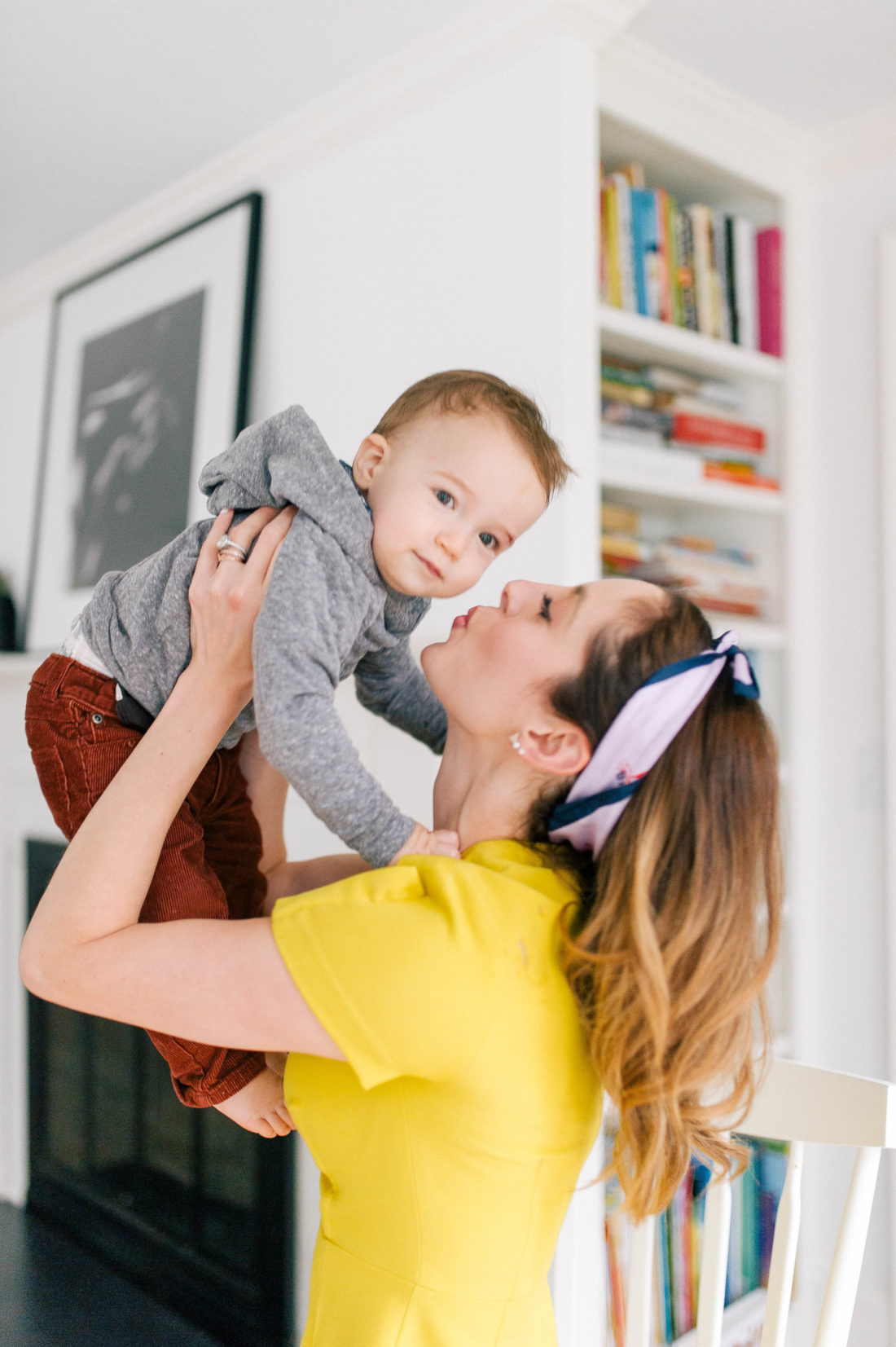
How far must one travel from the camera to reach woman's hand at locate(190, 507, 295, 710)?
959 mm

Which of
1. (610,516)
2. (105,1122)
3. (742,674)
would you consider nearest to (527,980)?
(742,674)

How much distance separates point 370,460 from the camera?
1070 millimetres

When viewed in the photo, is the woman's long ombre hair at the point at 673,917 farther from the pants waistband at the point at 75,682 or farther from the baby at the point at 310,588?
the pants waistband at the point at 75,682

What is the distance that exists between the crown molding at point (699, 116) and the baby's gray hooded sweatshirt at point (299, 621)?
1.47 meters

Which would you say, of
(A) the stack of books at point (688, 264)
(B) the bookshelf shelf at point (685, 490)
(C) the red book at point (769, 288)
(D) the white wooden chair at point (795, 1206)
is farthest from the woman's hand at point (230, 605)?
(C) the red book at point (769, 288)

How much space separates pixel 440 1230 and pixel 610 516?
1705 millimetres

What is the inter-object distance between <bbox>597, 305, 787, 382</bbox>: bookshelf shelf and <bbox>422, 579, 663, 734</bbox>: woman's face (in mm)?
1240

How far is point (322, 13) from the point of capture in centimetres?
190

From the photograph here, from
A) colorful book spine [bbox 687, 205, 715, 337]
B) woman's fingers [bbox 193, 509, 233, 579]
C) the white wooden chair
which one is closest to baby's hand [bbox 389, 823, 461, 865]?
woman's fingers [bbox 193, 509, 233, 579]

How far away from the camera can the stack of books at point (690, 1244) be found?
6.71 feet

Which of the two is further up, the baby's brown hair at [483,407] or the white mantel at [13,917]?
the baby's brown hair at [483,407]

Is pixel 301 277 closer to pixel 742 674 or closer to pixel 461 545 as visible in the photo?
pixel 461 545

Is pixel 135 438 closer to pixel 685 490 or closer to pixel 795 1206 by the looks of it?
pixel 685 490

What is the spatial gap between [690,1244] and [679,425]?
175cm
